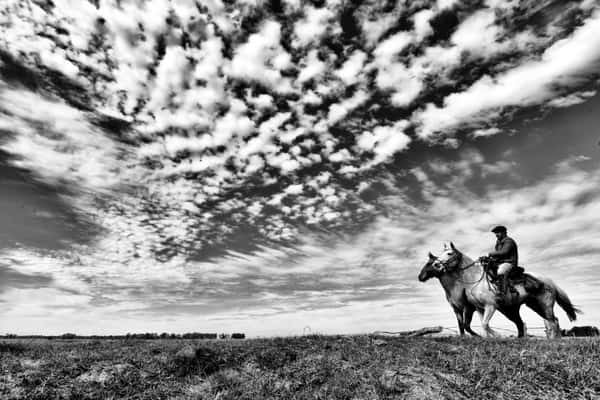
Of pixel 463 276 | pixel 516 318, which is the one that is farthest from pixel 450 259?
pixel 516 318

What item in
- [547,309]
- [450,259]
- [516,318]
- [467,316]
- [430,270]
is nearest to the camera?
[547,309]

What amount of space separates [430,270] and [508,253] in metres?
3.75

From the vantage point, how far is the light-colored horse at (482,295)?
15266 millimetres

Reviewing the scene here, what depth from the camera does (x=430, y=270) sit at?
57.9 ft

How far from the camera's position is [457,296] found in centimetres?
1670

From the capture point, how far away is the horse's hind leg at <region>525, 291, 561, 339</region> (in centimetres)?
1540

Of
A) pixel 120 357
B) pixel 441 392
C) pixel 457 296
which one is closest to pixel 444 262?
pixel 457 296

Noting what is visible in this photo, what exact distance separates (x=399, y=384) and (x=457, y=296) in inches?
452

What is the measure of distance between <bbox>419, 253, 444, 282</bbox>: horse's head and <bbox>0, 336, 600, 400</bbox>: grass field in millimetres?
8299

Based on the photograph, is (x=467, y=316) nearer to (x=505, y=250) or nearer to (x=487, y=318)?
(x=487, y=318)

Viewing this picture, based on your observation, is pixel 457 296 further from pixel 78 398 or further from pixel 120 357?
pixel 78 398

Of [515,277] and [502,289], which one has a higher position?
[515,277]

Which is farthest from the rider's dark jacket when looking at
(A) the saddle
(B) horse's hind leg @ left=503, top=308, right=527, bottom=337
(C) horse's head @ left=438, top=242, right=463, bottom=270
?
(B) horse's hind leg @ left=503, top=308, right=527, bottom=337

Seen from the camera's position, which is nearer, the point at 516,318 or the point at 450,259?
the point at 516,318
